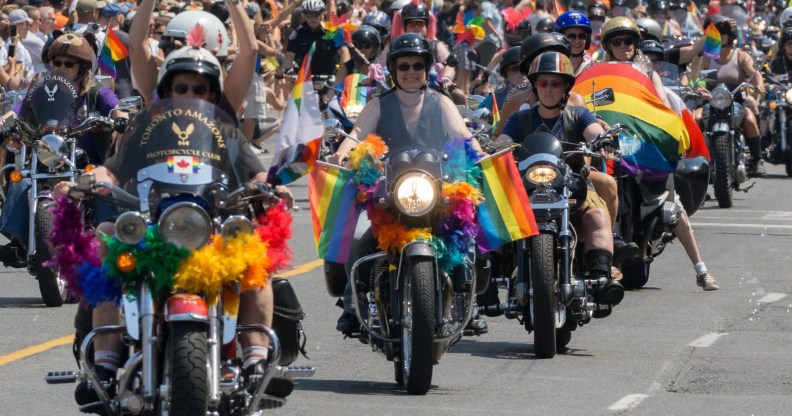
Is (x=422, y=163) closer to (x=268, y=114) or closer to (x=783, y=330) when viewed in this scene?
(x=783, y=330)

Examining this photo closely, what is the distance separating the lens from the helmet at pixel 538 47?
12289 millimetres

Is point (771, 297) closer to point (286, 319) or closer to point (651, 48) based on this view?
point (651, 48)

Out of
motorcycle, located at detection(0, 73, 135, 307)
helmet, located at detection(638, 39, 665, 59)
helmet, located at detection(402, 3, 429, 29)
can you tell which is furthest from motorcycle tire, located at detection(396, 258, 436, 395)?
helmet, located at detection(402, 3, 429, 29)

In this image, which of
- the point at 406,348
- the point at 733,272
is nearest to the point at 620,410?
the point at 406,348

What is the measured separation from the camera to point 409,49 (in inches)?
389

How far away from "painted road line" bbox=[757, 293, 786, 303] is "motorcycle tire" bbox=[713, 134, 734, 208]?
6.60 metres

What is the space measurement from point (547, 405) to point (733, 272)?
6.33 meters

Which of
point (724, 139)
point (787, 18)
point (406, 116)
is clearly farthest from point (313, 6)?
point (406, 116)

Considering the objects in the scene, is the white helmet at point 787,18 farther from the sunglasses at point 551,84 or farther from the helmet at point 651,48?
the sunglasses at point 551,84

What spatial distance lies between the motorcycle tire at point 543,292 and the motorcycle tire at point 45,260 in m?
3.74

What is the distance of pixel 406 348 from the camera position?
911 cm

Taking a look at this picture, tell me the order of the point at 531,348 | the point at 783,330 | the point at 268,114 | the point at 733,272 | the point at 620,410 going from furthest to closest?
the point at 268,114 → the point at 733,272 → the point at 783,330 → the point at 531,348 → the point at 620,410

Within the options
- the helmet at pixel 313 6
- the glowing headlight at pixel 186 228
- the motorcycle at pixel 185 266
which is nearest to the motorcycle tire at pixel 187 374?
the motorcycle at pixel 185 266

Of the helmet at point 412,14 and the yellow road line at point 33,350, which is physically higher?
the helmet at point 412,14
